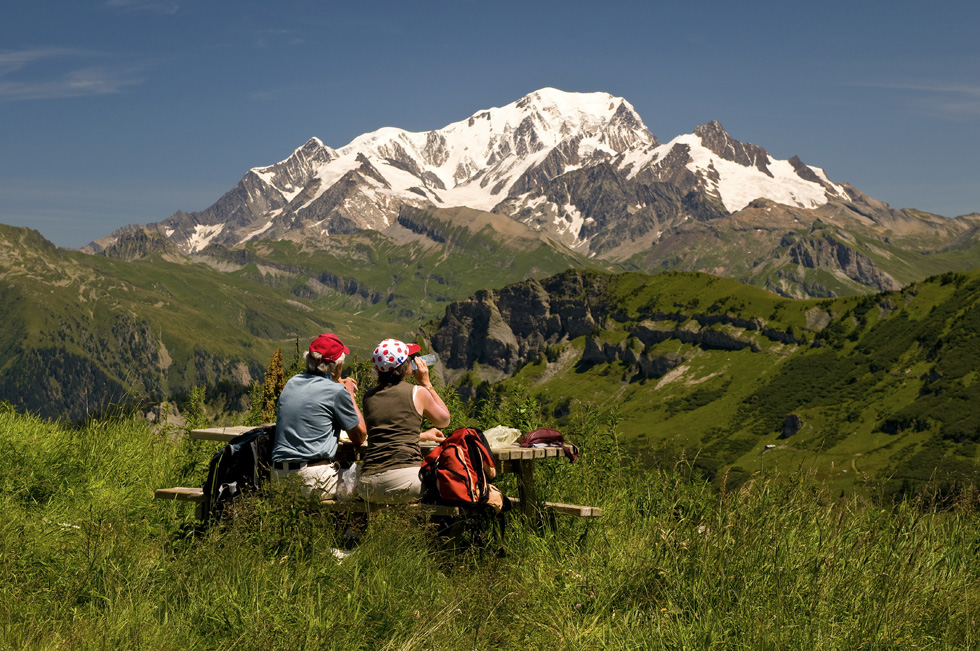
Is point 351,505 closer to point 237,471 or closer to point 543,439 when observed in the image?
point 237,471

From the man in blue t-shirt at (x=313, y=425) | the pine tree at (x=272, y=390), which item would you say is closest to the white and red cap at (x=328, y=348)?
the man in blue t-shirt at (x=313, y=425)

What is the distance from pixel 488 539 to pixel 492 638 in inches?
84.5

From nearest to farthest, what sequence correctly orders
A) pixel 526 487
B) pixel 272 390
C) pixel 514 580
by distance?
pixel 514 580 → pixel 526 487 → pixel 272 390

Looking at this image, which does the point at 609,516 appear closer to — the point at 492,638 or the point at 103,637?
the point at 492,638

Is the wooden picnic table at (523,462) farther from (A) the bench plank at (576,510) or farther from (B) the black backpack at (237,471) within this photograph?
(B) the black backpack at (237,471)

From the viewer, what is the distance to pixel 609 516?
27.8 feet

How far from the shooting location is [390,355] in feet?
29.2

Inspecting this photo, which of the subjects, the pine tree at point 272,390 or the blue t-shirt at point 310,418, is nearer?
the blue t-shirt at point 310,418

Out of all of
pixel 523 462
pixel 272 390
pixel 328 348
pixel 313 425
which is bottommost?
pixel 523 462

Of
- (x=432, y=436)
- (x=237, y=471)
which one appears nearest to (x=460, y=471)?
(x=432, y=436)

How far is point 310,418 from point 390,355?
1142 millimetres

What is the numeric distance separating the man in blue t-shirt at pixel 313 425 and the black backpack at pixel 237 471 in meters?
0.21

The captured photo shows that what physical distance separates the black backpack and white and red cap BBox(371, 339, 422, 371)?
1.46 metres

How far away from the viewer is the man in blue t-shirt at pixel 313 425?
8.47 meters
